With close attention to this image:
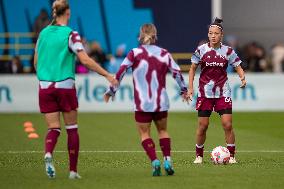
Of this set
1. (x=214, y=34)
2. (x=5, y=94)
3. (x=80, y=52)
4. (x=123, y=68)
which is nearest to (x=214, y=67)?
(x=214, y=34)

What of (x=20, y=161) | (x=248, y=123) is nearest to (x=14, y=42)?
(x=248, y=123)

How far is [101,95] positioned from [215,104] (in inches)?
543

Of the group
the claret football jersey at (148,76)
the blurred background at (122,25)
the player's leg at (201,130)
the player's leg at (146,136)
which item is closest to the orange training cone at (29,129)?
the player's leg at (201,130)

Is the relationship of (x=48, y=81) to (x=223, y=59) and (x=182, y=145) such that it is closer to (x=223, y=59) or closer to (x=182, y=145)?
(x=223, y=59)

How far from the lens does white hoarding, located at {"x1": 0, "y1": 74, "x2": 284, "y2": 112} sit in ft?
93.5

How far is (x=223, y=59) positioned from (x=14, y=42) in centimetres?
2184

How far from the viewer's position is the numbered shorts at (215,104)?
14.9 metres

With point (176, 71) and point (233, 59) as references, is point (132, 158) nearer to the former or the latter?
point (233, 59)

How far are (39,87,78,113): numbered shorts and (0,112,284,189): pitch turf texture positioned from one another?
0.88 meters

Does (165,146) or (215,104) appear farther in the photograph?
(215,104)

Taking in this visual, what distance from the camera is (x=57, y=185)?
39.5ft

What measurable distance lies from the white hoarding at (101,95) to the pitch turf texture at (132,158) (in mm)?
3076

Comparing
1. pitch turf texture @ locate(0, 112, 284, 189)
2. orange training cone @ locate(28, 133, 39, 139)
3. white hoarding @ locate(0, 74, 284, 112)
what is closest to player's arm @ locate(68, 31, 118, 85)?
pitch turf texture @ locate(0, 112, 284, 189)

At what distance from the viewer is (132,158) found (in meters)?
15.7
